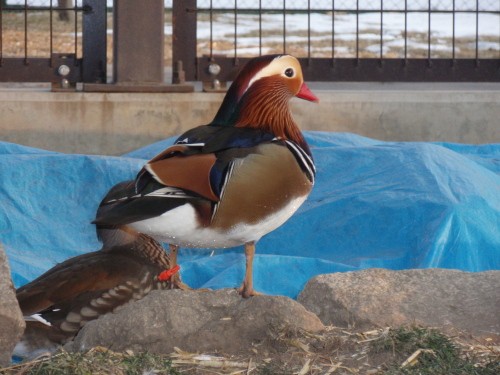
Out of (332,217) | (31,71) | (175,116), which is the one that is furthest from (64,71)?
(332,217)

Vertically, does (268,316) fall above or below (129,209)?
below

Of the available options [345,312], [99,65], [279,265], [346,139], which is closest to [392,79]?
[346,139]

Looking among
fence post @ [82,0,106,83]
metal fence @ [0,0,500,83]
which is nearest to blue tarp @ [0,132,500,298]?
metal fence @ [0,0,500,83]

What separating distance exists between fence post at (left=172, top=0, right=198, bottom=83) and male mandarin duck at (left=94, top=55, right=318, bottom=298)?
463 cm

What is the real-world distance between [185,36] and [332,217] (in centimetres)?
291

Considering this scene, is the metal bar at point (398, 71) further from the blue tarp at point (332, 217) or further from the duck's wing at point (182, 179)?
the duck's wing at point (182, 179)

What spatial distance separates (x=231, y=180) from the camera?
3.72m

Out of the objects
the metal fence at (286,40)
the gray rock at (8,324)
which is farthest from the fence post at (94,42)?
the gray rock at (8,324)

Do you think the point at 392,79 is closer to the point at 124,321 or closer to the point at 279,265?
the point at 279,265

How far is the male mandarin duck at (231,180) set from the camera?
3.70 meters

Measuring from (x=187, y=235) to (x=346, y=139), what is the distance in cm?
383

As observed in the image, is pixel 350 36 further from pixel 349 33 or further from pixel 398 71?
pixel 398 71

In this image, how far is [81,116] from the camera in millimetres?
7918

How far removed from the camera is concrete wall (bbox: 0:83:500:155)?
7.91m
